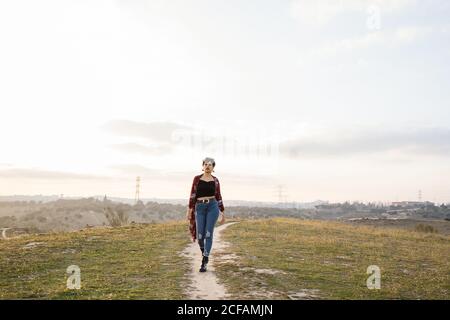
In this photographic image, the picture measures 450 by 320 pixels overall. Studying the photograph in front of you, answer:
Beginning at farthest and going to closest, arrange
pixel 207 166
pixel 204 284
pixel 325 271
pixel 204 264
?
pixel 325 271 → pixel 204 264 → pixel 207 166 → pixel 204 284

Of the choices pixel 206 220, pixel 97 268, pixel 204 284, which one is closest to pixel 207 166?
pixel 206 220

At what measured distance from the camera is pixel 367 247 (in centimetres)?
2078

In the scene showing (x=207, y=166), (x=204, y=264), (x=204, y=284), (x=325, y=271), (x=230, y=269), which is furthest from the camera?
(x=325, y=271)

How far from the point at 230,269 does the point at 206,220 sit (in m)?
1.99

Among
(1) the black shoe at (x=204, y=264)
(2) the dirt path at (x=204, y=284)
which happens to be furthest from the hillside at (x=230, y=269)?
(1) the black shoe at (x=204, y=264)

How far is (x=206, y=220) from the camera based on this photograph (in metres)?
11.0

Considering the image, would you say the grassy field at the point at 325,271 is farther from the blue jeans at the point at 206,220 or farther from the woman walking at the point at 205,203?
the woman walking at the point at 205,203

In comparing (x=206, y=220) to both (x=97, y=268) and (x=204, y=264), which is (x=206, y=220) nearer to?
(x=204, y=264)

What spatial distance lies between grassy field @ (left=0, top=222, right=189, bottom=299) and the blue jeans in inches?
48.8

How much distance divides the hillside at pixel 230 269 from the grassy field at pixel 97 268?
3 centimetres

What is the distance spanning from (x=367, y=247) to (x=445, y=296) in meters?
10.7

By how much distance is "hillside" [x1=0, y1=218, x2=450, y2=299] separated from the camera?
31.5ft

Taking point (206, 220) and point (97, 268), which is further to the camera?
point (97, 268)
